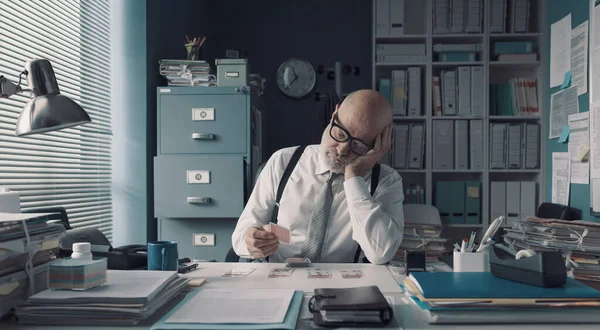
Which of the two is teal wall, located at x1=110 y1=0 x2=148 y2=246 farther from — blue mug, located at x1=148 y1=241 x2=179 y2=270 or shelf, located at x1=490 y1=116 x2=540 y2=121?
shelf, located at x1=490 y1=116 x2=540 y2=121

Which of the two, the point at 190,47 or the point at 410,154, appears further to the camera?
the point at 410,154

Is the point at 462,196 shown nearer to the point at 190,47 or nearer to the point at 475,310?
the point at 190,47

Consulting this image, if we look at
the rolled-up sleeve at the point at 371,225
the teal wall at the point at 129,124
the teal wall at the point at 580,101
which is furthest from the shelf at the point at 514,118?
the teal wall at the point at 129,124

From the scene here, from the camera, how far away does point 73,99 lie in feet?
7.94

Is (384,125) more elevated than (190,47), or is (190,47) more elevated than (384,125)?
(190,47)

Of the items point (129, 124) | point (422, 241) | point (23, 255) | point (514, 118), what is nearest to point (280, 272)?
point (23, 255)

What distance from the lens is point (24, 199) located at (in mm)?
2234

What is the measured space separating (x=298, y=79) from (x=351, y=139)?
8.47ft

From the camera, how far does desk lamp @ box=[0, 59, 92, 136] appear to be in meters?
1.22

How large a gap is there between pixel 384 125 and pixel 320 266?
0.64m

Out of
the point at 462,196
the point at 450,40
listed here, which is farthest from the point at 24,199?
the point at 450,40

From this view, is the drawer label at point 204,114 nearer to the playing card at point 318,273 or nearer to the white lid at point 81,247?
the playing card at point 318,273

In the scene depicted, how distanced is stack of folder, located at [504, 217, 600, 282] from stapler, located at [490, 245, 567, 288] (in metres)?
0.49

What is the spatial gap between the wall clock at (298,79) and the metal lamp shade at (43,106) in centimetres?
320
